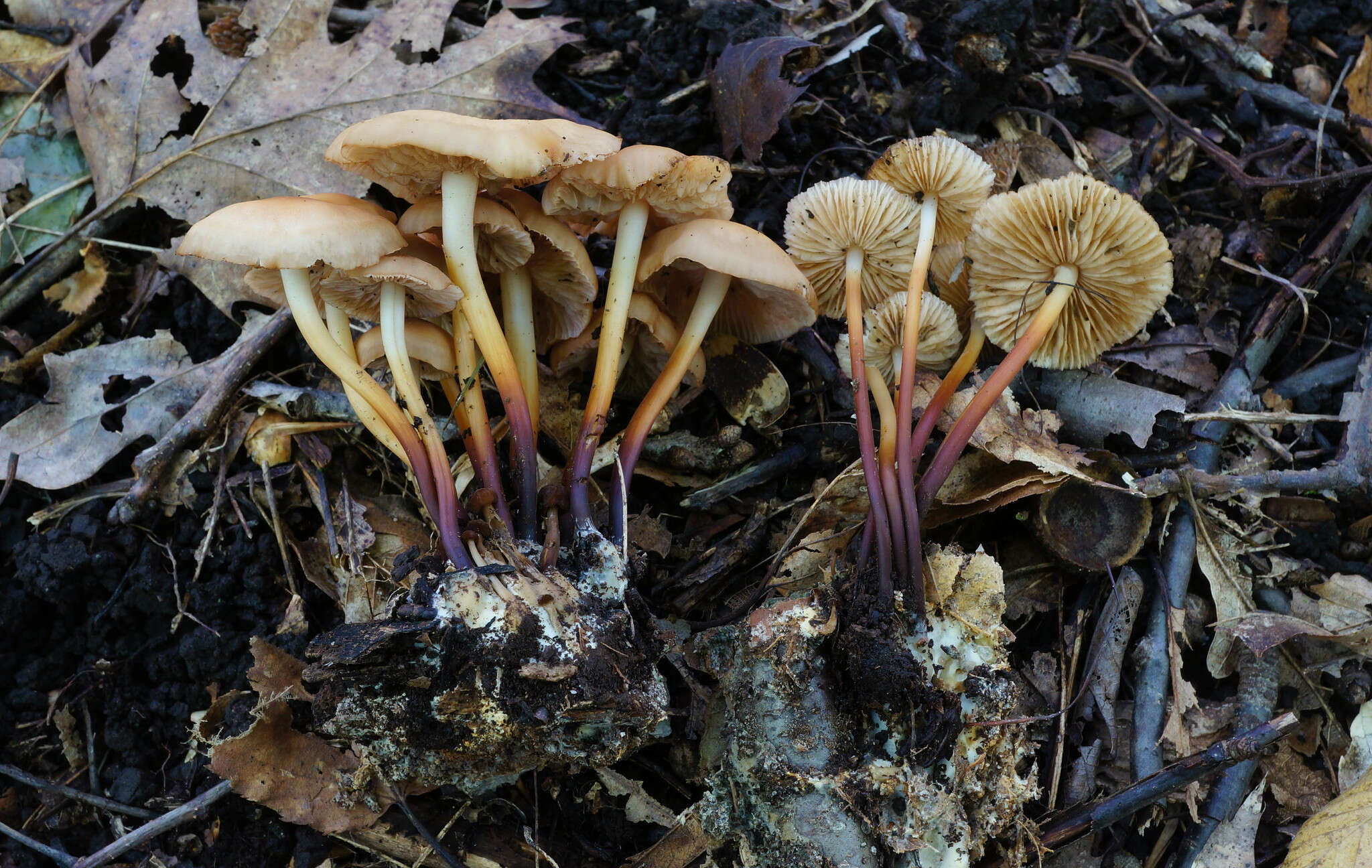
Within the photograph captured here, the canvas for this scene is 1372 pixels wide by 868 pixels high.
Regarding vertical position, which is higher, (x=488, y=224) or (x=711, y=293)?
(x=488, y=224)

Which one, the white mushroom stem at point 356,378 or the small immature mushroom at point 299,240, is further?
the white mushroom stem at point 356,378

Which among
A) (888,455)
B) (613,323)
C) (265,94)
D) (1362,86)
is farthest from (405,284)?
(1362,86)

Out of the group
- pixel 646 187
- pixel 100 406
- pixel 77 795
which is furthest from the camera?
pixel 100 406

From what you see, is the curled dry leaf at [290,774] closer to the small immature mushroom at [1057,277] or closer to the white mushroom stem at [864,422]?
the white mushroom stem at [864,422]

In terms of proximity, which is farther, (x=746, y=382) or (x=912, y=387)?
(x=746, y=382)

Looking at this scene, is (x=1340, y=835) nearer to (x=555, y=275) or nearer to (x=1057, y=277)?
(x=1057, y=277)

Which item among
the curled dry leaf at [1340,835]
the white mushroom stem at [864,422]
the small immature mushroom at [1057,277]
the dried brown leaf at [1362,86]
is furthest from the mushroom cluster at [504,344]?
the dried brown leaf at [1362,86]
